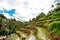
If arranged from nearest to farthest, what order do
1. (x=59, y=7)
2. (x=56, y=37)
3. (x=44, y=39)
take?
(x=56, y=37) < (x=44, y=39) < (x=59, y=7)

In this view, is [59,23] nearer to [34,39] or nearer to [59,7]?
[34,39]

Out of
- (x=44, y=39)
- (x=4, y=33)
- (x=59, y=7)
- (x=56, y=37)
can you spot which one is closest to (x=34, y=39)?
(x=44, y=39)

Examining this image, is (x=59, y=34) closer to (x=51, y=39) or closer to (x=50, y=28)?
(x=51, y=39)

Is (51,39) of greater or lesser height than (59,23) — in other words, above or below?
below

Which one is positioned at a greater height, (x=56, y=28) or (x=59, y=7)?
(x=59, y=7)

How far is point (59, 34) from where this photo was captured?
113ft

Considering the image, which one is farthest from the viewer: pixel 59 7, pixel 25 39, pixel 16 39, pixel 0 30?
pixel 0 30

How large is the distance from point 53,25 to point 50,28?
154 cm

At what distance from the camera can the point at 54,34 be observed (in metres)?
35.5

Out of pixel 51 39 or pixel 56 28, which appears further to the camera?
pixel 56 28

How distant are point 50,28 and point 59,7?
113 ft

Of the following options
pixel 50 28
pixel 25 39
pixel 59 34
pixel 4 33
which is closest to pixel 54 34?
pixel 59 34

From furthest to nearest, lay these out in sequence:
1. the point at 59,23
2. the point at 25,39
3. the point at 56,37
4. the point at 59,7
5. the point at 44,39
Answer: the point at 59,7
the point at 25,39
the point at 59,23
the point at 44,39
the point at 56,37

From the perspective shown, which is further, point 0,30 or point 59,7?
point 0,30
